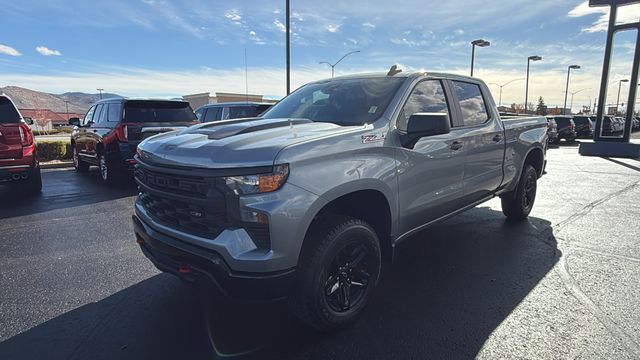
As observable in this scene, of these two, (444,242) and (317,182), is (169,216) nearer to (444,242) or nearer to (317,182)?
(317,182)

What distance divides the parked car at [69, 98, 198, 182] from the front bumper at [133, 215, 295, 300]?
5.36 meters

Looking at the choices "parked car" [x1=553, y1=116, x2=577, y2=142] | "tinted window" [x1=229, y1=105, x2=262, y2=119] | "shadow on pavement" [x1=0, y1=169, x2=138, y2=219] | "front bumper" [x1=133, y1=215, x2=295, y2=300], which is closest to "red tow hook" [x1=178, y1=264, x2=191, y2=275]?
"front bumper" [x1=133, y1=215, x2=295, y2=300]

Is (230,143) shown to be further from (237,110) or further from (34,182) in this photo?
(237,110)

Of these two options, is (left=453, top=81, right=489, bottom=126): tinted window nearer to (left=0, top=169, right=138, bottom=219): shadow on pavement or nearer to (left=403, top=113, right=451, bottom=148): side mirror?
(left=403, top=113, right=451, bottom=148): side mirror

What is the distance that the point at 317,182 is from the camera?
2578 mm

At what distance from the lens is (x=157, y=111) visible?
8.56 meters

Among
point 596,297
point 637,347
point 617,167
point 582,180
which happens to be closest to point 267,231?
point 637,347

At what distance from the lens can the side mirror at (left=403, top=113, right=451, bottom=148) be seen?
121 inches

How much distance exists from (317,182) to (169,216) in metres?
1.10

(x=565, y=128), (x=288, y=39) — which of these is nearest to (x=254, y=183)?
(x=288, y=39)

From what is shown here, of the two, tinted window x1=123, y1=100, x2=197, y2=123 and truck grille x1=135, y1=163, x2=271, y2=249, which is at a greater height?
tinted window x1=123, y1=100, x2=197, y2=123

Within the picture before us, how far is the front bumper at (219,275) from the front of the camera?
2.40 m

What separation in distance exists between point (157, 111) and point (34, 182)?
2.63 meters

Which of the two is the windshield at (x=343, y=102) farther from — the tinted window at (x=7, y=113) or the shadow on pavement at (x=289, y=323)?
the tinted window at (x=7, y=113)
